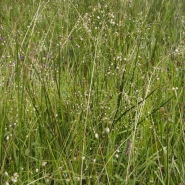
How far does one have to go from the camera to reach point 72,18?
446 centimetres

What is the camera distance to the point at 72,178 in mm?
1954

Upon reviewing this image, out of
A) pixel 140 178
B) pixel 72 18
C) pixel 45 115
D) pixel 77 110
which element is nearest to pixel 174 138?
pixel 140 178

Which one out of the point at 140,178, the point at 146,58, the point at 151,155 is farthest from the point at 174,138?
the point at 146,58

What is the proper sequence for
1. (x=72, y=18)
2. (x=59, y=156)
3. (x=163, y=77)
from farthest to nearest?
(x=72, y=18)
(x=163, y=77)
(x=59, y=156)

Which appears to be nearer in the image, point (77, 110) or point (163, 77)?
point (77, 110)

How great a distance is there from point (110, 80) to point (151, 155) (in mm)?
911

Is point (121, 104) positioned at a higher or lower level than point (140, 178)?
higher

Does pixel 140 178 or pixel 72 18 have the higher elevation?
pixel 72 18

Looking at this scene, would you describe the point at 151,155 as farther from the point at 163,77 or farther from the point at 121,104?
the point at 163,77

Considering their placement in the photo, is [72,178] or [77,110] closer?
[72,178]

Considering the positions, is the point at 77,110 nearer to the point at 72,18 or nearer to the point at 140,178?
the point at 140,178

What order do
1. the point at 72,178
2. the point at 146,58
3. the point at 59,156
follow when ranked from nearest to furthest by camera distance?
the point at 72,178, the point at 59,156, the point at 146,58

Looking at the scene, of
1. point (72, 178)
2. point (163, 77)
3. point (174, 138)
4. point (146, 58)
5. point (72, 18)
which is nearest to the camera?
point (72, 178)

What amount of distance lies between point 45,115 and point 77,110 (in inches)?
7.2
